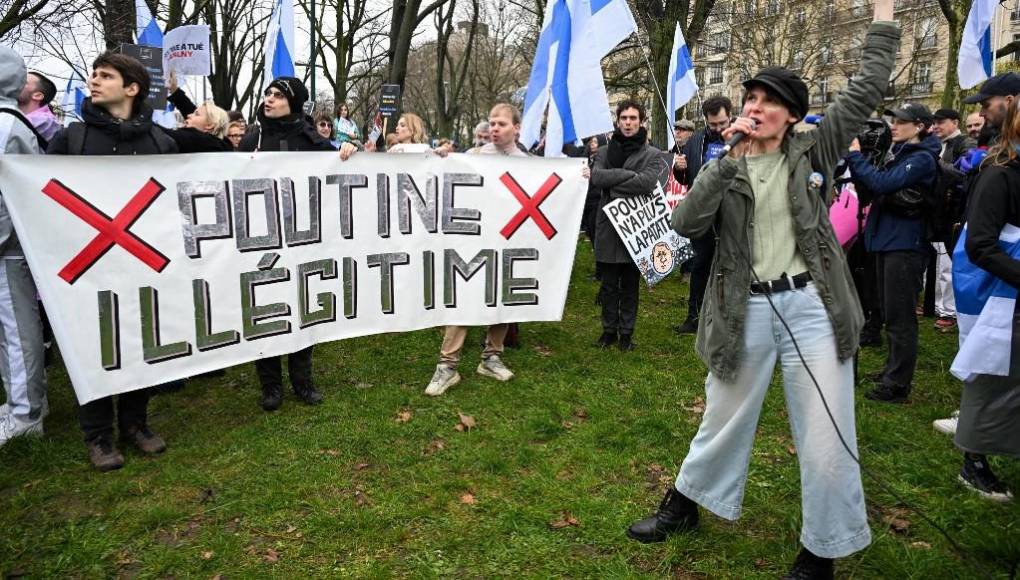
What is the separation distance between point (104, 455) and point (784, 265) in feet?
12.4

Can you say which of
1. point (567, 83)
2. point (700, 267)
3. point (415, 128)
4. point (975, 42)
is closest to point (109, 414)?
point (415, 128)

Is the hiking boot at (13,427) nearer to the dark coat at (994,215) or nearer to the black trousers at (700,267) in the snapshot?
the dark coat at (994,215)

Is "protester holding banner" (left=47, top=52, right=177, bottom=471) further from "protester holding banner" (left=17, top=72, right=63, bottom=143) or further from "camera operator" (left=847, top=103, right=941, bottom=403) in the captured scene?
"camera operator" (left=847, top=103, right=941, bottom=403)

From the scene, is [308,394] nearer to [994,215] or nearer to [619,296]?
[619,296]

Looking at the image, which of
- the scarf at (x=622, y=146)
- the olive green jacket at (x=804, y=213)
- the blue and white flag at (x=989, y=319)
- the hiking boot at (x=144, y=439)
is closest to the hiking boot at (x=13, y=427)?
the hiking boot at (x=144, y=439)

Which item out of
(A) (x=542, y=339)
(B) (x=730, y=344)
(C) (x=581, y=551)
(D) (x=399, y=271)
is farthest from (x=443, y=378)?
(B) (x=730, y=344)

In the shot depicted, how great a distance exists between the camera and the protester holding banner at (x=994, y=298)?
3.34 meters

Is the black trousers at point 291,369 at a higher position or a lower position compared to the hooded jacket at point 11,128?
lower

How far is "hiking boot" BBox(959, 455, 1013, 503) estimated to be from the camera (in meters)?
3.75

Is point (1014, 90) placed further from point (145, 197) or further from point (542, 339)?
point (145, 197)

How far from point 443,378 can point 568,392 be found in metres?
0.93

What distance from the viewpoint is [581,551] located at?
3.34 meters

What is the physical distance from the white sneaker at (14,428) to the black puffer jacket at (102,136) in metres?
1.64

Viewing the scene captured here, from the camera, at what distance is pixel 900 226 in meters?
5.14
